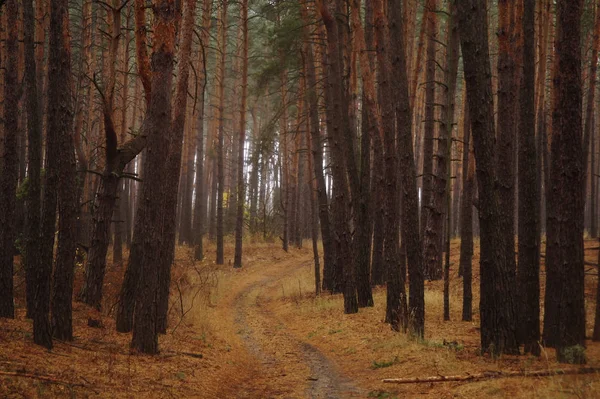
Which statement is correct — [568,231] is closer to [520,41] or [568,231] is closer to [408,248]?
[408,248]

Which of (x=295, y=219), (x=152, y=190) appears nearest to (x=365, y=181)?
(x=152, y=190)

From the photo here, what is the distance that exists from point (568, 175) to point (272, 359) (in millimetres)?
5937

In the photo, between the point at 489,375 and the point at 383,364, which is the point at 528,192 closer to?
the point at 489,375

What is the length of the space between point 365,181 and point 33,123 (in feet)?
28.0

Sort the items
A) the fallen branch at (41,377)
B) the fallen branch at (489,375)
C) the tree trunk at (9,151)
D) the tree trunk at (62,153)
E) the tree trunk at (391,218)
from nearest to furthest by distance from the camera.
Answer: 1. the fallen branch at (41,377)
2. the fallen branch at (489,375)
3. the tree trunk at (62,153)
4. the tree trunk at (9,151)
5. the tree trunk at (391,218)

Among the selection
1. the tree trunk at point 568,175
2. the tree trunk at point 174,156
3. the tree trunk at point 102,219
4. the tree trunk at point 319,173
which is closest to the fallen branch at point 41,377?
the tree trunk at point 174,156

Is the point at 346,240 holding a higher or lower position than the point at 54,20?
lower

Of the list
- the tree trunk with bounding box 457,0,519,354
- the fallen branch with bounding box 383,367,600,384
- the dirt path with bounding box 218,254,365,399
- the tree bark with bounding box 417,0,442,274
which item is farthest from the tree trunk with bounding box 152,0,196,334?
the tree bark with bounding box 417,0,442,274

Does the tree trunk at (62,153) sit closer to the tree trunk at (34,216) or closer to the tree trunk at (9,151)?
Result: the tree trunk at (34,216)

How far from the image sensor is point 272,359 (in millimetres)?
10125

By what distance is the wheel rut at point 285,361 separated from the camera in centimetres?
770

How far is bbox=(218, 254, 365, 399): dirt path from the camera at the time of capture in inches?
303

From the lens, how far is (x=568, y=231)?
7539 millimetres

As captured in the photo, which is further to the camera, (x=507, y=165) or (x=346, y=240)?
(x=346, y=240)
